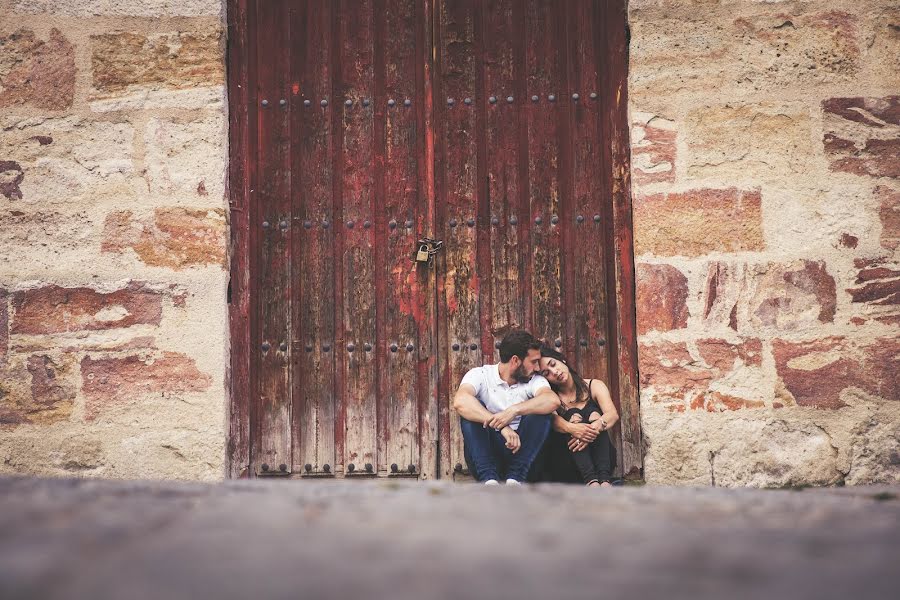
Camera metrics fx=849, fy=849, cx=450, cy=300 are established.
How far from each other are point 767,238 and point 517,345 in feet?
3.72

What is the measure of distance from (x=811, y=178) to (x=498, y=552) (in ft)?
9.40

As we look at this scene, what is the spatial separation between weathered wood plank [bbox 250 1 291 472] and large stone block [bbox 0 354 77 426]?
31.5 inches

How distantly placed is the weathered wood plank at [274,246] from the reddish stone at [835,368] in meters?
2.13

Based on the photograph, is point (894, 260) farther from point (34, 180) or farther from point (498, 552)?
point (34, 180)

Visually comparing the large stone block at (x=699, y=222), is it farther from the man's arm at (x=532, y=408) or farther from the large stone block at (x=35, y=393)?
the large stone block at (x=35, y=393)

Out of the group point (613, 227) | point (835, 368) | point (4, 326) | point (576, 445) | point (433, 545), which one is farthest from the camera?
point (613, 227)

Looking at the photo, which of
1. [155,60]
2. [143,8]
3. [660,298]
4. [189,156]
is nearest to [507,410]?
[660,298]

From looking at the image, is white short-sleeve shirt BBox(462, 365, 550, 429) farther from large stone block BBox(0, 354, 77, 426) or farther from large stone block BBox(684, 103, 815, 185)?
large stone block BBox(0, 354, 77, 426)

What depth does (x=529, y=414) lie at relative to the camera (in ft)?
12.2

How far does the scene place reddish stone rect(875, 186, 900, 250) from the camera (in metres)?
3.50

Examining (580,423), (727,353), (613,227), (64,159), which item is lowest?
(580,423)

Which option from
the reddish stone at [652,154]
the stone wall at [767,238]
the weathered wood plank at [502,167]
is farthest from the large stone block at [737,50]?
the weathered wood plank at [502,167]

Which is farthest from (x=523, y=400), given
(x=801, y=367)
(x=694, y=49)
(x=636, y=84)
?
(x=694, y=49)

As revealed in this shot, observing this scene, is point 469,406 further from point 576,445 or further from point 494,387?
point 576,445
